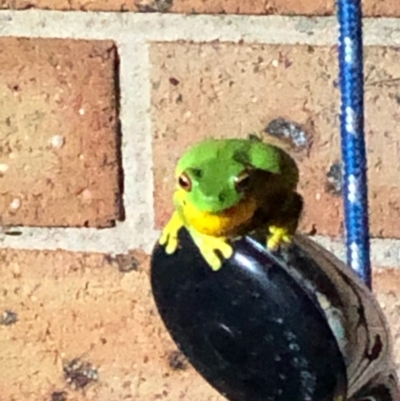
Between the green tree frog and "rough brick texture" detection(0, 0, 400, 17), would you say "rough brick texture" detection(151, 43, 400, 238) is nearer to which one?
"rough brick texture" detection(0, 0, 400, 17)

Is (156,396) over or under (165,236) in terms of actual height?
under

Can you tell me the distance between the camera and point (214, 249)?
0.25m

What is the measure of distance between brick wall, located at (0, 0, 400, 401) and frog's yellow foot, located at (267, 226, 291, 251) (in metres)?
0.18

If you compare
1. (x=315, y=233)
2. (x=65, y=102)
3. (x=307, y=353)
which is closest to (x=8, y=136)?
(x=65, y=102)

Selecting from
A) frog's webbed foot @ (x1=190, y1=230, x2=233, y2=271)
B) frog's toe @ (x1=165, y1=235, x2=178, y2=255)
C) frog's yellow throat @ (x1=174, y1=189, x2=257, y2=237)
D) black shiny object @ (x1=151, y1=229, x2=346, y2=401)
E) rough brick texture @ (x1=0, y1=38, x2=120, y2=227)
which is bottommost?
rough brick texture @ (x1=0, y1=38, x2=120, y2=227)

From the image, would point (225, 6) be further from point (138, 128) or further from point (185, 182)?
point (185, 182)

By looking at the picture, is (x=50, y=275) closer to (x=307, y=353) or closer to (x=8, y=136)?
(x=8, y=136)

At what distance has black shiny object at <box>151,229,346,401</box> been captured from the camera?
241mm

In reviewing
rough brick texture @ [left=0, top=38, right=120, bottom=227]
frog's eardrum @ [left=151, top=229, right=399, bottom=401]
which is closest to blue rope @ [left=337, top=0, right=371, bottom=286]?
frog's eardrum @ [left=151, top=229, right=399, bottom=401]

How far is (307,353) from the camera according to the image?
241mm

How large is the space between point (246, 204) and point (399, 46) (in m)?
0.20

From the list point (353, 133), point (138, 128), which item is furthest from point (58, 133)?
point (353, 133)

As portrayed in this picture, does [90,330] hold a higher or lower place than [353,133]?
lower

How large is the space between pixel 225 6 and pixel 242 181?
19cm
